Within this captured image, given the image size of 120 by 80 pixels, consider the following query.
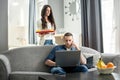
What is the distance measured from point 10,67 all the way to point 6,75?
1.10 ft

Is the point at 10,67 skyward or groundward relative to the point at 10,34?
groundward

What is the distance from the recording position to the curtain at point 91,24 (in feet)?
15.8

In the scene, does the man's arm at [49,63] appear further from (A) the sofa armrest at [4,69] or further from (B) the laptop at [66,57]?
(A) the sofa armrest at [4,69]

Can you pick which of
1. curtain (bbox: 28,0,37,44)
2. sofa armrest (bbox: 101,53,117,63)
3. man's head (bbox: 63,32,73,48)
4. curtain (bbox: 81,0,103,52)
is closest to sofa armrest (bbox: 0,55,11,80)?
man's head (bbox: 63,32,73,48)

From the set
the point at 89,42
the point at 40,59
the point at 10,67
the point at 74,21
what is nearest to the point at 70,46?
the point at 40,59

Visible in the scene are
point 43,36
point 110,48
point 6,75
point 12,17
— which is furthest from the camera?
point 110,48

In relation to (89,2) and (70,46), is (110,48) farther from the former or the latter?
(70,46)

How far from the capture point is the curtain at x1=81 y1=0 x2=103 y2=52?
15.8 ft

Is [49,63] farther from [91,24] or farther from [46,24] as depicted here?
[91,24]

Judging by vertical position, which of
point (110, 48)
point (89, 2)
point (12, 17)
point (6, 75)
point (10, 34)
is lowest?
point (6, 75)

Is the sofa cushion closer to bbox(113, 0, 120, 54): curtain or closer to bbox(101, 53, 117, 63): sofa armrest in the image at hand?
bbox(101, 53, 117, 63): sofa armrest

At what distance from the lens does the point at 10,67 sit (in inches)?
139

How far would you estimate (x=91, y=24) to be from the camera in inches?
195

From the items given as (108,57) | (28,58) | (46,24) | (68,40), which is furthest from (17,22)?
(108,57)
